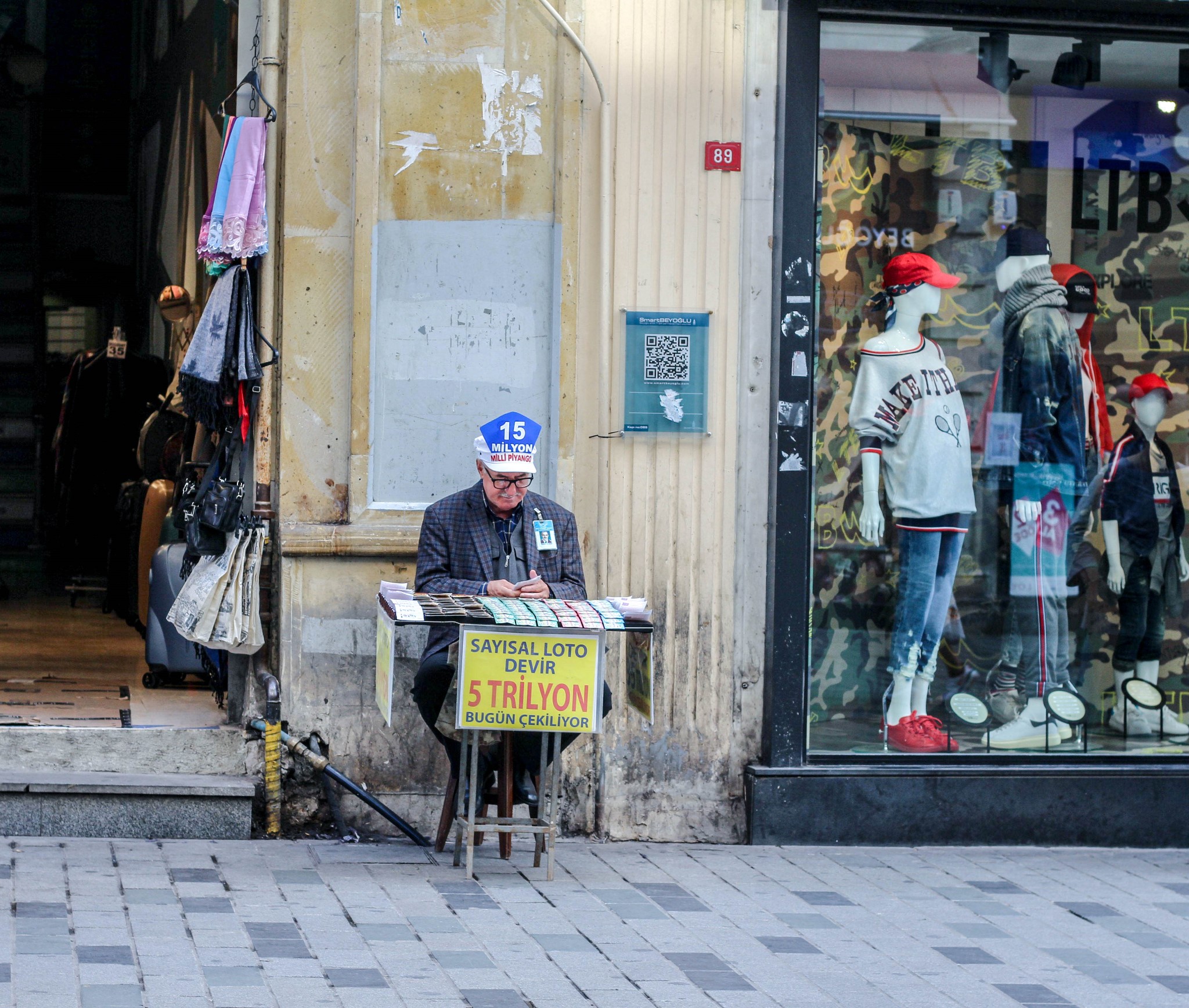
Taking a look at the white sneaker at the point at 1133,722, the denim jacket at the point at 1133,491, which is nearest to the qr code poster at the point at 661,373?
the denim jacket at the point at 1133,491

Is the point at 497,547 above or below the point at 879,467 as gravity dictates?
below

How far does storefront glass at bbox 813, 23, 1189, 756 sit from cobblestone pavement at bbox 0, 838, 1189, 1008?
937 millimetres

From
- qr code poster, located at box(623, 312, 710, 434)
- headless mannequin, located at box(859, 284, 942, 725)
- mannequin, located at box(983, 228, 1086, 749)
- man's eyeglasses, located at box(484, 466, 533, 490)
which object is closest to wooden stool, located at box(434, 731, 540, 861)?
man's eyeglasses, located at box(484, 466, 533, 490)

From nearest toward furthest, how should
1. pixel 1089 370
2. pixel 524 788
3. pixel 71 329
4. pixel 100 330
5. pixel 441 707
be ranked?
1. pixel 441 707
2. pixel 524 788
3. pixel 1089 370
4. pixel 100 330
5. pixel 71 329

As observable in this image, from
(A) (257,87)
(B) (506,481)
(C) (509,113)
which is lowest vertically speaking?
(B) (506,481)

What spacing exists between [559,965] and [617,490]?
231 centimetres

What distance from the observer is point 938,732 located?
23.4 ft

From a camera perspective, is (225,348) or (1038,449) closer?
(225,348)

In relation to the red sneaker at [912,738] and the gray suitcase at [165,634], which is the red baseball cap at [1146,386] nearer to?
the red sneaker at [912,738]

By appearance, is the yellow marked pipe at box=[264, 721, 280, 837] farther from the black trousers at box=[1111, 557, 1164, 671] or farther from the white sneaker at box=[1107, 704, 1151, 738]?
the black trousers at box=[1111, 557, 1164, 671]

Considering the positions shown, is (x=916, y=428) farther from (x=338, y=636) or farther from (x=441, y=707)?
(x=338, y=636)

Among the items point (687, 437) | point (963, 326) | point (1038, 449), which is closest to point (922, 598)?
point (1038, 449)

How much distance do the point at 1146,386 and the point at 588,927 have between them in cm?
391

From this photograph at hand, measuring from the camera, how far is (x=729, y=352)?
22.0 feet
